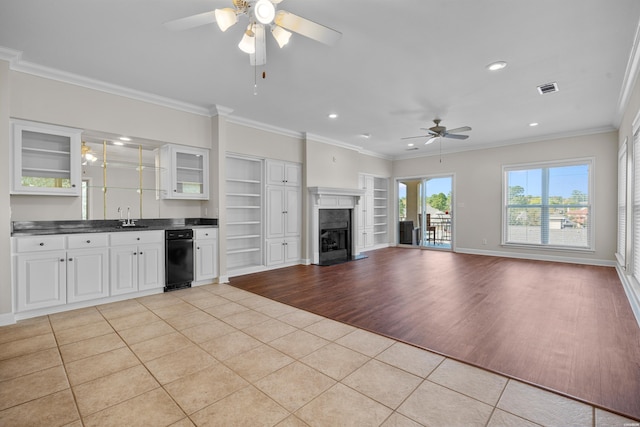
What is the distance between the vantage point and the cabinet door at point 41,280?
3172 millimetres

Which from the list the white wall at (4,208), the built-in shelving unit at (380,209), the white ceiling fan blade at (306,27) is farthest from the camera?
the built-in shelving unit at (380,209)

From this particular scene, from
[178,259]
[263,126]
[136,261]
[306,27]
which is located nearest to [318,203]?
[263,126]

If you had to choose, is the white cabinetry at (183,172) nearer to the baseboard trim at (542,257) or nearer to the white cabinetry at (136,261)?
the white cabinetry at (136,261)

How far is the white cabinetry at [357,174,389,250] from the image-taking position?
8.43 metres

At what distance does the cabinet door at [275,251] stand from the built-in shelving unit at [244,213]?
16 centimetres

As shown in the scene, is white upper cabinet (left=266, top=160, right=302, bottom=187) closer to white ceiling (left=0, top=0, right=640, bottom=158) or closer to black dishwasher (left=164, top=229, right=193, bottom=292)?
white ceiling (left=0, top=0, right=640, bottom=158)

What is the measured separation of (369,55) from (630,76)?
3172 millimetres

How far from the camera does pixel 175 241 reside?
14.3 feet

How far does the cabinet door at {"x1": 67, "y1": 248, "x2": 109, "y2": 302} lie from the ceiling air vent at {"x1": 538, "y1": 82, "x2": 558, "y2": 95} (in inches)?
241

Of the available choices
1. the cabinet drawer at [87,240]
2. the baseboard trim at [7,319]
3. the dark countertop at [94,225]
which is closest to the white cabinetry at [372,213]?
the dark countertop at [94,225]

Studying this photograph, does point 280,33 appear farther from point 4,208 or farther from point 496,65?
point 4,208

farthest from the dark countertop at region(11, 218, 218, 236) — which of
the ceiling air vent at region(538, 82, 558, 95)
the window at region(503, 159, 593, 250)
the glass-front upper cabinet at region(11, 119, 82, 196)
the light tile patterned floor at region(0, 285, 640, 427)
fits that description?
the window at region(503, 159, 593, 250)

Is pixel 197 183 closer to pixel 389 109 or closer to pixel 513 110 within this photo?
pixel 389 109

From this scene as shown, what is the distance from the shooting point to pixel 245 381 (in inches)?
81.7
